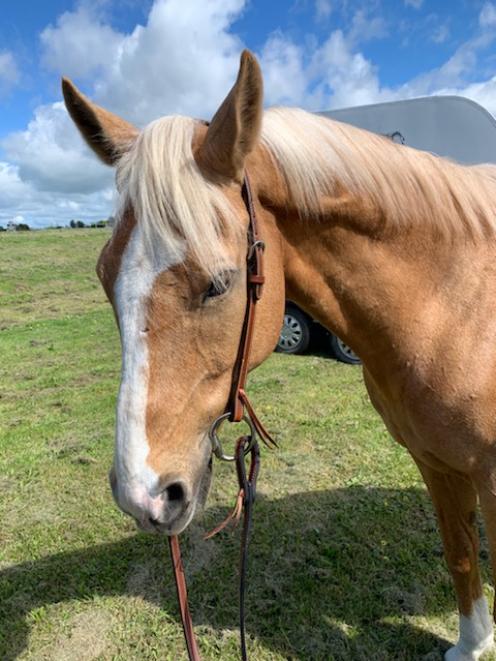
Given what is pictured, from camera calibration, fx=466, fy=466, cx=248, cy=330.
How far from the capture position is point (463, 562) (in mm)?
2240

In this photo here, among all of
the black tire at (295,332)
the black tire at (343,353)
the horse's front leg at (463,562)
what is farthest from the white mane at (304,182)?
the black tire at (295,332)

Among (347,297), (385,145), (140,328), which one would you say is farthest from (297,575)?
(385,145)

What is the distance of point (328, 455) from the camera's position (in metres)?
4.19

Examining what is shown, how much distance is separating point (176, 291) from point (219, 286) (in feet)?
0.40

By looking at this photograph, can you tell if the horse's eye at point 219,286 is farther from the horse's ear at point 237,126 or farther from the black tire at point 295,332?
the black tire at point 295,332

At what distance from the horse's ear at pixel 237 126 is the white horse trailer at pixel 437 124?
445 cm

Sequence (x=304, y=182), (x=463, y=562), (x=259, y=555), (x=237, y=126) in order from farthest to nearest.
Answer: (x=259, y=555), (x=463, y=562), (x=304, y=182), (x=237, y=126)

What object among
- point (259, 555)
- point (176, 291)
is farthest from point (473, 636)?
point (176, 291)

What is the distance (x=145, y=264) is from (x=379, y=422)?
4.00 m

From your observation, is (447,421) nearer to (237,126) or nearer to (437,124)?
(237,126)

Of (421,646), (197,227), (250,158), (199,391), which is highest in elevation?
(250,158)

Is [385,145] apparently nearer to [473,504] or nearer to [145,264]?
[145,264]

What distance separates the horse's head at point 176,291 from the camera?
1231 millimetres

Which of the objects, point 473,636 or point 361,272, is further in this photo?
point 473,636
